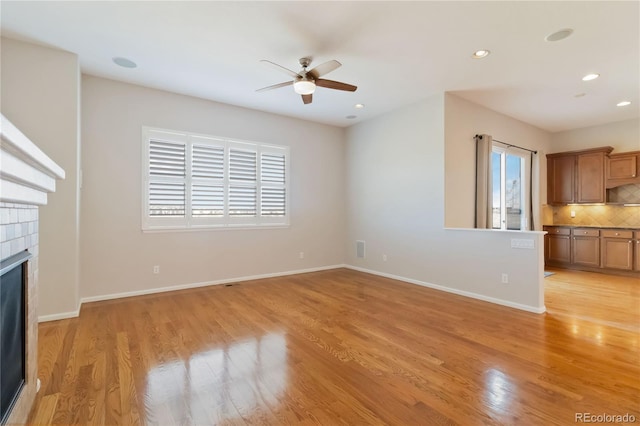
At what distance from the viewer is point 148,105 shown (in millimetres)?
4508

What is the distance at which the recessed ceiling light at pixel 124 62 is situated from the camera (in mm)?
3643

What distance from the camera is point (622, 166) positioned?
6066 millimetres

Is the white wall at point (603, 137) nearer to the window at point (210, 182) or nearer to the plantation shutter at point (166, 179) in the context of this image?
the window at point (210, 182)

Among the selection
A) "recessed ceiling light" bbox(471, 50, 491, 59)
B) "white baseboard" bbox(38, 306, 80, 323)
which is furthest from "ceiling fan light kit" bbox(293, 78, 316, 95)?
"white baseboard" bbox(38, 306, 80, 323)

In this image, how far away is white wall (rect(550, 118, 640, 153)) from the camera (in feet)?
20.0

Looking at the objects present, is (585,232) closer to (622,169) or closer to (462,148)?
(622,169)

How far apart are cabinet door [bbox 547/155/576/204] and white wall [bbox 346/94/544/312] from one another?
2.04 meters

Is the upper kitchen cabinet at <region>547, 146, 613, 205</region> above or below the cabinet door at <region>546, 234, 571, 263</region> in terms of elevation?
above

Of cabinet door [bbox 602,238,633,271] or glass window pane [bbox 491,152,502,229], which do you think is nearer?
cabinet door [bbox 602,238,633,271]

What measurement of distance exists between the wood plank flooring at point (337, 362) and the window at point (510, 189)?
222 cm

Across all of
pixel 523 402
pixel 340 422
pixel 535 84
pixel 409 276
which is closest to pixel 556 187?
pixel 535 84

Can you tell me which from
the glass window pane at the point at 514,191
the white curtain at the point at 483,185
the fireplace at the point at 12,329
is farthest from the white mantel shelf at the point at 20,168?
the glass window pane at the point at 514,191

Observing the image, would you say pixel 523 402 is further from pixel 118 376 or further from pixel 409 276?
pixel 409 276

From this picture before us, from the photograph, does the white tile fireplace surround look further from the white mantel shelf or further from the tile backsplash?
the tile backsplash
